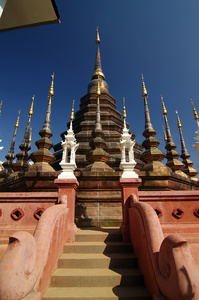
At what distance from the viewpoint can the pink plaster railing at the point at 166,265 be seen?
2324 millimetres

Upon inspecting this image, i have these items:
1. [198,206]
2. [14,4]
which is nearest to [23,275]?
[198,206]

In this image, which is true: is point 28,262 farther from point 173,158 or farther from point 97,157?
point 173,158

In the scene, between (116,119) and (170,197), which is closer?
(170,197)

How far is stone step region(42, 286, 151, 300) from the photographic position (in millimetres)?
3305

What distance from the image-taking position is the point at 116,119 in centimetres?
1588

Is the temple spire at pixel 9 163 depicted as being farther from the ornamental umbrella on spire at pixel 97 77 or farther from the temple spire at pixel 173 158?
the temple spire at pixel 173 158

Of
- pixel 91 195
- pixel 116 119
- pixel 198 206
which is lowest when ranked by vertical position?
pixel 198 206

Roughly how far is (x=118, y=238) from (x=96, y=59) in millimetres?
23932

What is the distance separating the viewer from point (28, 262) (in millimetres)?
2711

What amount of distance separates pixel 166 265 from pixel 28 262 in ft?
7.08

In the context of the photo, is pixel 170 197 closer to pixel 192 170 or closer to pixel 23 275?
pixel 23 275

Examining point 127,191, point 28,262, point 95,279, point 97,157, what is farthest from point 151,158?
point 28,262

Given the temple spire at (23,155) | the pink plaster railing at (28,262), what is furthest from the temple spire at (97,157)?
the temple spire at (23,155)

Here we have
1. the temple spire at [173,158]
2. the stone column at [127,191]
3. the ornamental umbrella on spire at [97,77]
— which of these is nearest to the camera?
the stone column at [127,191]
